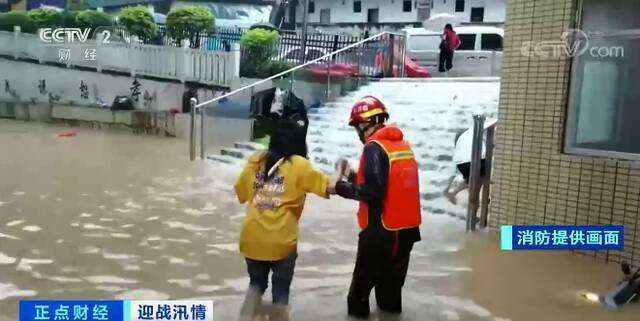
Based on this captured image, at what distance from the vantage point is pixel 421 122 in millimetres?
11289

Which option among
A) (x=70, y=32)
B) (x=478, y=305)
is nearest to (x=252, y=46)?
(x=70, y=32)

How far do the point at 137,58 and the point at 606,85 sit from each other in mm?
15808

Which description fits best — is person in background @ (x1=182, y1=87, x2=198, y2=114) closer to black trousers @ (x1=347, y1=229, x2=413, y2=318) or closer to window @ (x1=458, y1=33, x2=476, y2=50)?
window @ (x1=458, y1=33, x2=476, y2=50)

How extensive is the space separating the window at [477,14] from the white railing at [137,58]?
17.5m

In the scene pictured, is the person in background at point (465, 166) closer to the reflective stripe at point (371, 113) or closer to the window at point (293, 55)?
the reflective stripe at point (371, 113)

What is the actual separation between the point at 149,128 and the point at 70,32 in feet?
23.9

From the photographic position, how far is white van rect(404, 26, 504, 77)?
20297 mm

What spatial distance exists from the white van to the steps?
7.13 metres

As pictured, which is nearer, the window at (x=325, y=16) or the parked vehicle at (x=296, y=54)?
the parked vehicle at (x=296, y=54)

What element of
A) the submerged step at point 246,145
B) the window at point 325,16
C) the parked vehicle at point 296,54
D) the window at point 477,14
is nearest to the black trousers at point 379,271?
the submerged step at point 246,145

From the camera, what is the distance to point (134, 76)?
1950cm

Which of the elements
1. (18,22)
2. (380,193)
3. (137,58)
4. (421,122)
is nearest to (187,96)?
(137,58)

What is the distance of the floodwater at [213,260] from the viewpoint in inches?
186
